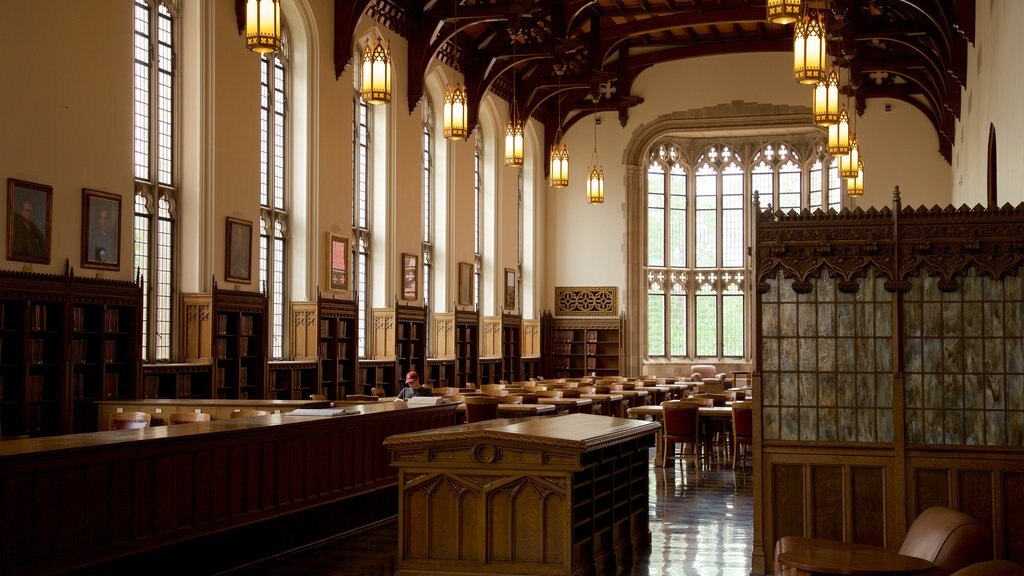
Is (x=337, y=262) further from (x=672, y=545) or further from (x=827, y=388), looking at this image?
(x=827, y=388)

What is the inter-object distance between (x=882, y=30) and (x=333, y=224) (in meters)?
10.8

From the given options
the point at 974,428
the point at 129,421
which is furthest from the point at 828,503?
the point at 129,421

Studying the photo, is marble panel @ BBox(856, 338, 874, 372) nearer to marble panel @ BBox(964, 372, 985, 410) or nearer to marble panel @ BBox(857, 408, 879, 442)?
marble panel @ BBox(857, 408, 879, 442)

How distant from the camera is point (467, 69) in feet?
74.4

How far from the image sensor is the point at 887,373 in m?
7.71

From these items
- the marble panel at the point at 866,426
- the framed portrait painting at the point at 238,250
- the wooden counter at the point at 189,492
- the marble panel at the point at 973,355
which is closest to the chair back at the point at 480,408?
the wooden counter at the point at 189,492

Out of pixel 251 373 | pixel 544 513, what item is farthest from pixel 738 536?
pixel 251 373

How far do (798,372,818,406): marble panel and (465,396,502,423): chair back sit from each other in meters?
5.84

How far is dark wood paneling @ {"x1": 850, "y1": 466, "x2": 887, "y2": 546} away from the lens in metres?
7.65

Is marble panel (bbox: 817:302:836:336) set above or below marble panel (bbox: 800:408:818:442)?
above

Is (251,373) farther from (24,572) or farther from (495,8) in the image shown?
(24,572)

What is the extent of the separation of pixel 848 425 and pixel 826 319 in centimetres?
75

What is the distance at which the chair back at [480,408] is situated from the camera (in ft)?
43.2

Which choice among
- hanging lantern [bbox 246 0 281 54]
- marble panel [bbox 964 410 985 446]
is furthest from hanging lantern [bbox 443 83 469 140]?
marble panel [bbox 964 410 985 446]
